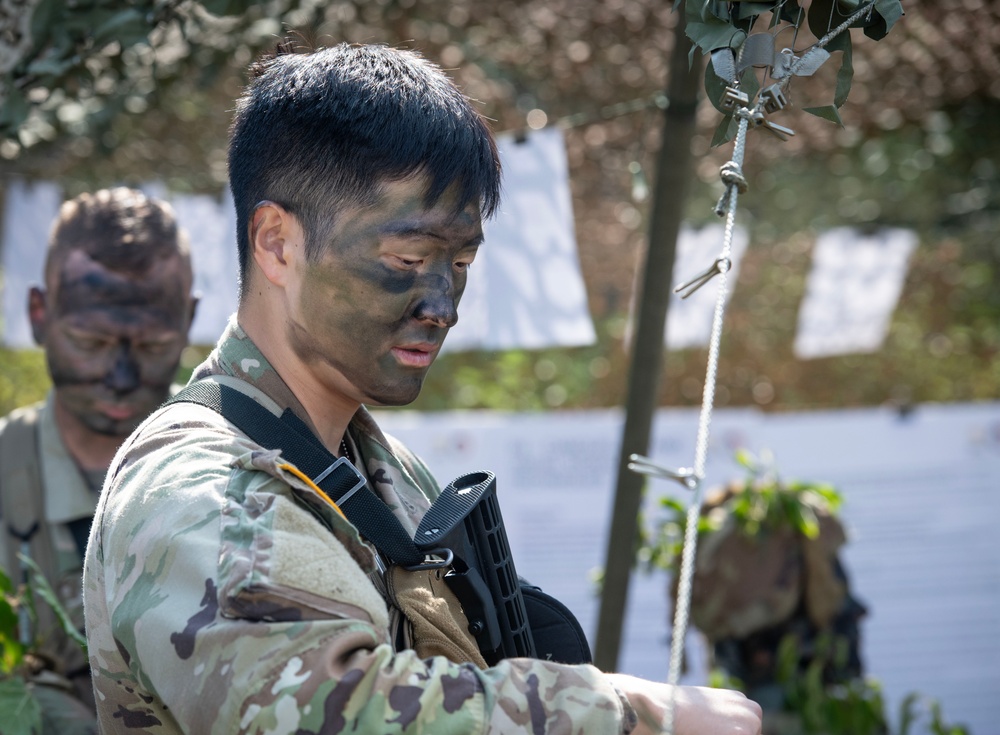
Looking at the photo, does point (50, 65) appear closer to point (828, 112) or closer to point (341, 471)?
point (341, 471)

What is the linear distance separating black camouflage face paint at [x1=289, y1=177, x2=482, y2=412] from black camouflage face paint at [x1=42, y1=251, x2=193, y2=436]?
1.42m

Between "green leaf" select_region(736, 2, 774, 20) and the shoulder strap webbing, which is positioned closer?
the shoulder strap webbing

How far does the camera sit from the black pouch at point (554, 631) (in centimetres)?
153

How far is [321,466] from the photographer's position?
1.38m

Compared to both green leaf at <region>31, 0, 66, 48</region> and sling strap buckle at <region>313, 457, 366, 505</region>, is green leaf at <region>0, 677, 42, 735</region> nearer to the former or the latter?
sling strap buckle at <region>313, 457, 366, 505</region>

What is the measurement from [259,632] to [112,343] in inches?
72.8

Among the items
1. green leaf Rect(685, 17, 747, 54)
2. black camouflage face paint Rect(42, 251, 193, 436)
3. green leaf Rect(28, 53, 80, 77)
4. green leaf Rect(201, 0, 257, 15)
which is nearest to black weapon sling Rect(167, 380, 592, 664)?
green leaf Rect(685, 17, 747, 54)

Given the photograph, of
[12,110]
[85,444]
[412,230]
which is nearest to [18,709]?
[85,444]

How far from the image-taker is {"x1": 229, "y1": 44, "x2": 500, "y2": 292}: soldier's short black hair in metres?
1.35

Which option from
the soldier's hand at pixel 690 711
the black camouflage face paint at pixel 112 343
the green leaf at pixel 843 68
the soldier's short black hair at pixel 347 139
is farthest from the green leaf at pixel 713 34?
the black camouflage face paint at pixel 112 343

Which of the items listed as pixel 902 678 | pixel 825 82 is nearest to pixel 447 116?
pixel 902 678

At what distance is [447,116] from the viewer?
140cm

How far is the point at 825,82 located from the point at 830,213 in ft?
5.57

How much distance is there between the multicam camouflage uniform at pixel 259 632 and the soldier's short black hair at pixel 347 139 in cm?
34
